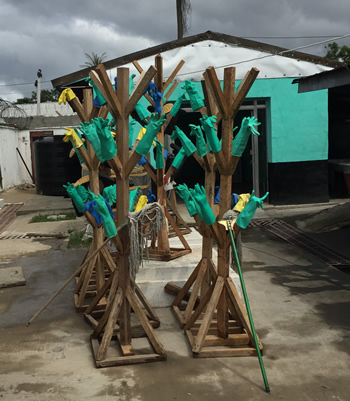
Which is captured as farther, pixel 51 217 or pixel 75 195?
pixel 51 217

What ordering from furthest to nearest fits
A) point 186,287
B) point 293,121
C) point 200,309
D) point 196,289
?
point 293,121 < point 186,287 < point 196,289 < point 200,309

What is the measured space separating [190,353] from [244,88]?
2.34m

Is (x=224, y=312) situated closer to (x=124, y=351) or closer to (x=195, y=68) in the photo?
(x=124, y=351)

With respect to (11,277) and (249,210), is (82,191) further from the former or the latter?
(249,210)

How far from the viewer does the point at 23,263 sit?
300 inches

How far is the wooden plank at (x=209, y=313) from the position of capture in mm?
4273

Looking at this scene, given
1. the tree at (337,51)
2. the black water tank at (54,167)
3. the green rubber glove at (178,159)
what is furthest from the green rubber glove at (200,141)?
the tree at (337,51)

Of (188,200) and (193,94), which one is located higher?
(193,94)

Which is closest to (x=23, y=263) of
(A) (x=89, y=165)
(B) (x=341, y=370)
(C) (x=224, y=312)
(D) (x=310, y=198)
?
(A) (x=89, y=165)

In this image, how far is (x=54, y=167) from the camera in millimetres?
16062

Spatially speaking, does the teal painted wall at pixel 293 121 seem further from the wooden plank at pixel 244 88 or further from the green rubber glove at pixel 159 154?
the wooden plank at pixel 244 88

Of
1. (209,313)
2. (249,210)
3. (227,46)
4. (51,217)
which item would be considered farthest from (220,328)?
(227,46)

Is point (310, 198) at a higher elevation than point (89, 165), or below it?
below

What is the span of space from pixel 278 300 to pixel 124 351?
2.15 meters
